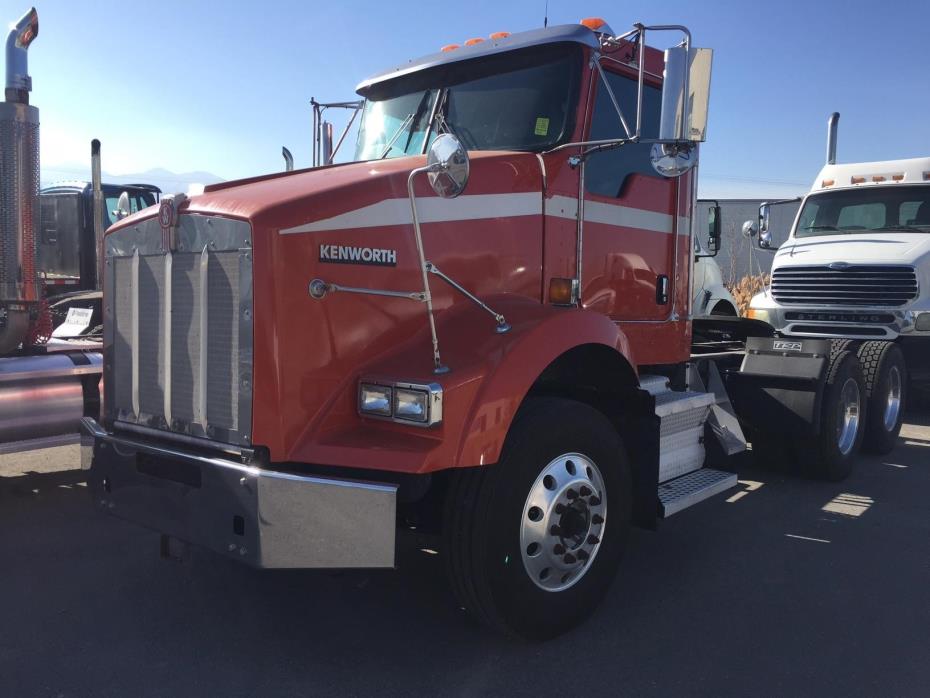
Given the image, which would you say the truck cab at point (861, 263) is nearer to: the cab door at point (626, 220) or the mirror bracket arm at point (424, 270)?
the cab door at point (626, 220)

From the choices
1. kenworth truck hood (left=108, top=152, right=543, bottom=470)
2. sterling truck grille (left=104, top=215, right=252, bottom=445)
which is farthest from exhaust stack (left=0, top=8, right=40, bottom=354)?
kenworth truck hood (left=108, top=152, right=543, bottom=470)

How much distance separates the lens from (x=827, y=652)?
11.3 ft

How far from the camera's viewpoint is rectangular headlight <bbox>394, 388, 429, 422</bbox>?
9.54 feet

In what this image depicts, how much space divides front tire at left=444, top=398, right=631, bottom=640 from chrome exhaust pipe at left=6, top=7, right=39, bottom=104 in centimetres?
416

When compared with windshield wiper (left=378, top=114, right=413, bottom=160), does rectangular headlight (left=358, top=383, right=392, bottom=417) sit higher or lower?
lower

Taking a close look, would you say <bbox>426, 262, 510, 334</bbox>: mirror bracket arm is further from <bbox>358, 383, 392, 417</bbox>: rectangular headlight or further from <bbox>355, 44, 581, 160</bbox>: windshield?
<bbox>355, 44, 581, 160</bbox>: windshield

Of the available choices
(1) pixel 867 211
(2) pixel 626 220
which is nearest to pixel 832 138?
(1) pixel 867 211

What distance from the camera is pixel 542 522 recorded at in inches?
131

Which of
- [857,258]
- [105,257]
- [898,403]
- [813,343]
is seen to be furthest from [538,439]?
[857,258]

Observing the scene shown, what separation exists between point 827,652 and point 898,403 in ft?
17.0

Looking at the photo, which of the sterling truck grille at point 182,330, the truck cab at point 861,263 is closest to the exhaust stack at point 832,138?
the truck cab at point 861,263

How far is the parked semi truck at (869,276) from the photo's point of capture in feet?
25.4

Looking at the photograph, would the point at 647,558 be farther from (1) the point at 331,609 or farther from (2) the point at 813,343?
(2) the point at 813,343

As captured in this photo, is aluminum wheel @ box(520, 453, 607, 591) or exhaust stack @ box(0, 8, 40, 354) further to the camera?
exhaust stack @ box(0, 8, 40, 354)
